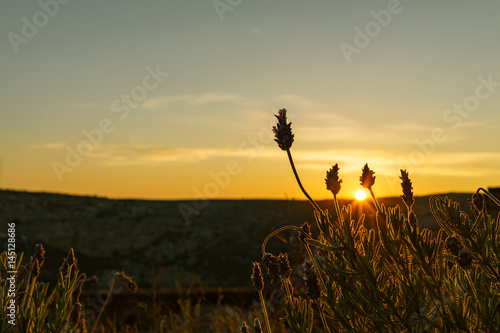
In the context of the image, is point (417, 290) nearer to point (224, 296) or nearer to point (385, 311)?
point (385, 311)

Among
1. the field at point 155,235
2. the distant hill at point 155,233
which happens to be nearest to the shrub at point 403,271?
the field at point 155,235

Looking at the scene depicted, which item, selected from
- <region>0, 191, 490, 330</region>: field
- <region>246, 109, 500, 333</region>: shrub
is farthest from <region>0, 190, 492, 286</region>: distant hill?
<region>246, 109, 500, 333</region>: shrub

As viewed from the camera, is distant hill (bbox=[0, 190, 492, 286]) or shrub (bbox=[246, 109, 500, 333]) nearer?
shrub (bbox=[246, 109, 500, 333])

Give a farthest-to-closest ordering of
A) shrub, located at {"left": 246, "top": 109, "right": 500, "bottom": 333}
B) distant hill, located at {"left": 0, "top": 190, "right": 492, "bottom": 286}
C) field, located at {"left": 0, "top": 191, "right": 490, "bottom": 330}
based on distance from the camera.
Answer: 1. distant hill, located at {"left": 0, "top": 190, "right": 492, "bottom": 286}
2. field, located at {"left": 0, "top": 191, "right": 490, "bottom": 330}
3. shrub, located at {"left": 246, "top": 109, "right": 500, "bottom": 333}

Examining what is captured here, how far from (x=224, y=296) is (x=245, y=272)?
157 inches

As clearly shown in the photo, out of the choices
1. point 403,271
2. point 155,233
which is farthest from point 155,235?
point 403,271

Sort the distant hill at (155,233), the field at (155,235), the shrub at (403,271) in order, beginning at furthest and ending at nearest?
1. the distant hill at (155,233)
2. the field at (155,235)
3. the shrub at (403,271)

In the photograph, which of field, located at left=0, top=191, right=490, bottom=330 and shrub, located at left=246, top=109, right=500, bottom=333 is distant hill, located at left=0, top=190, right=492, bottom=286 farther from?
shrub, located at left=246, top=109, right=500, bottom=333

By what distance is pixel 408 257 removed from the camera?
214cm

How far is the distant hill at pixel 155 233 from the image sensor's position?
1164 centimetres

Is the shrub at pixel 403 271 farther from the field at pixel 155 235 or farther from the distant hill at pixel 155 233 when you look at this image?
the distant hill at pixel 155 233

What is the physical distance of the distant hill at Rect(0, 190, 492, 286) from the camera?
11641mm

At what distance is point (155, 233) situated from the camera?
14.1 metres

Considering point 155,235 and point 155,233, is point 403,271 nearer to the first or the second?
point 155,235
